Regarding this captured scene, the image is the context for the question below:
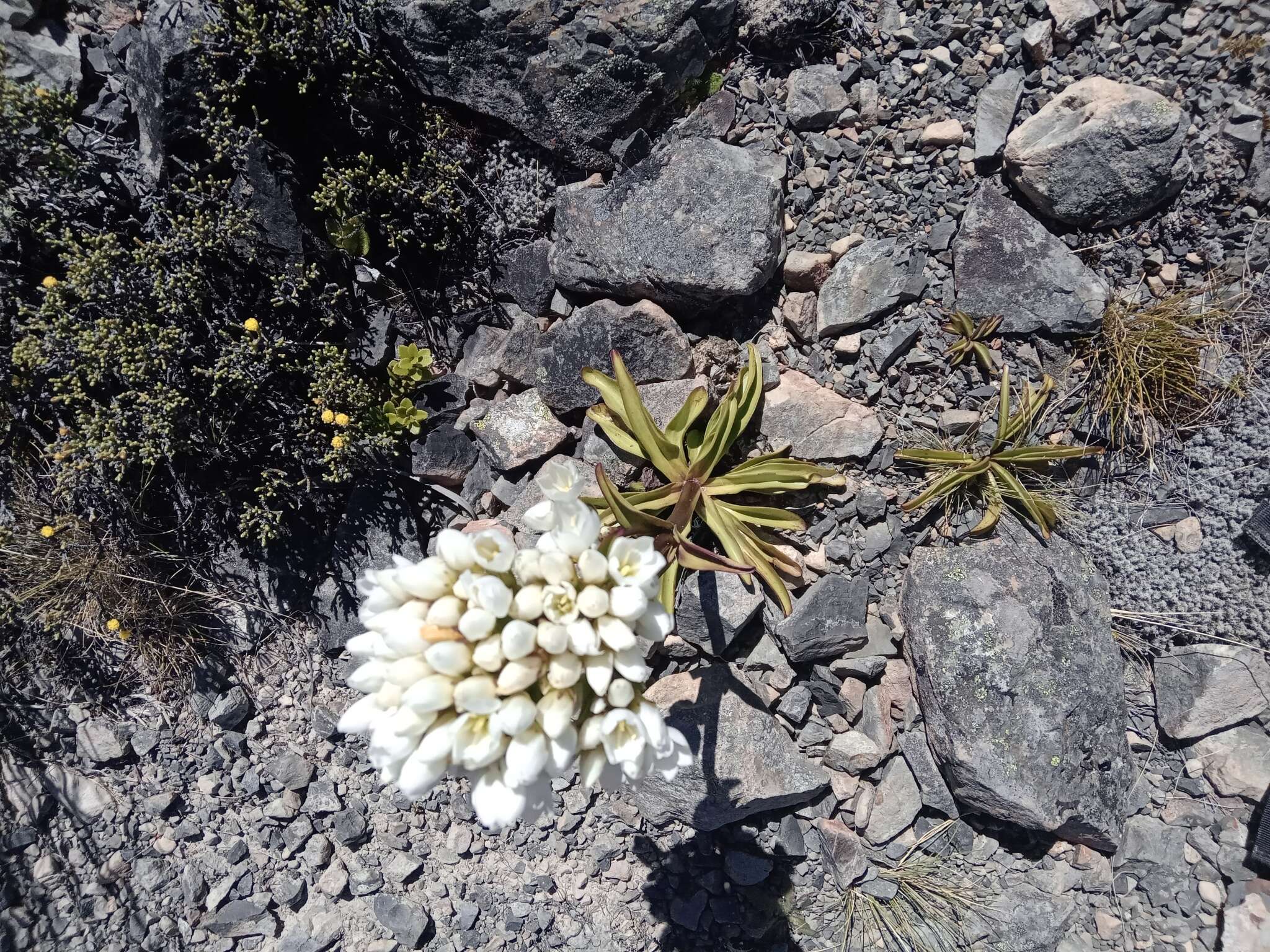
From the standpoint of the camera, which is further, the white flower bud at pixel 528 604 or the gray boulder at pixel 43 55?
the gray boulder at pixel 43 55

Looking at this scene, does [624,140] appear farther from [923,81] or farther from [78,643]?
[78,643]

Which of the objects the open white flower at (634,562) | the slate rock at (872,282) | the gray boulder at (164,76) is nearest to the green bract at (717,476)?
the slate rock at (872,282)

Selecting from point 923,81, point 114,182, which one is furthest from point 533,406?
point 923,81

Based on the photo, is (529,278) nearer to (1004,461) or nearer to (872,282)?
(872,282)

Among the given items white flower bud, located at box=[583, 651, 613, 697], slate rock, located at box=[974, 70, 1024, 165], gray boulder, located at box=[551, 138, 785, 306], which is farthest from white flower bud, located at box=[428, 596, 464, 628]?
slate rock, located at box=[974, 70, 1024, 165]

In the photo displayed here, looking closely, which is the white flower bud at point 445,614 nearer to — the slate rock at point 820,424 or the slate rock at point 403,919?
the slate rock at point 820,424

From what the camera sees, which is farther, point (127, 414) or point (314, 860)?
point (314, 860)
